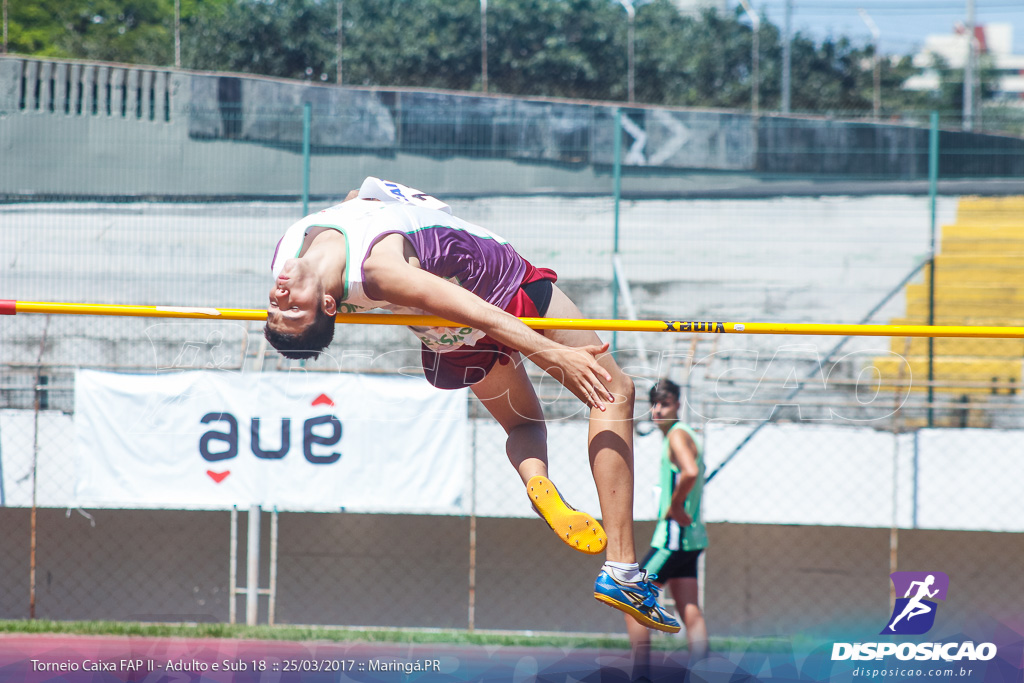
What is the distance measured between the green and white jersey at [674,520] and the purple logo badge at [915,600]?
1.26 m

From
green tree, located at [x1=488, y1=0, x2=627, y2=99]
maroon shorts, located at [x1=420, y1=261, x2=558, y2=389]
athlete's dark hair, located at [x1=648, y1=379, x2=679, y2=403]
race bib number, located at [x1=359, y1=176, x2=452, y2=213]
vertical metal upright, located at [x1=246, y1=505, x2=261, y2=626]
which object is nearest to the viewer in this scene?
race bib number, located at [x1=359, y1=176, x2=452, y2=213]

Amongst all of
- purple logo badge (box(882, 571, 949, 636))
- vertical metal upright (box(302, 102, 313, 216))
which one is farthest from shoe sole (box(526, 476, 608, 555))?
vertical metal upright (box(302, 102, 313, 216))

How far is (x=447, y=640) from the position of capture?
5973 mm

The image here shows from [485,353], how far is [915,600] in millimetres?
3433

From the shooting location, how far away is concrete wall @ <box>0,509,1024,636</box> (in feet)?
20.7

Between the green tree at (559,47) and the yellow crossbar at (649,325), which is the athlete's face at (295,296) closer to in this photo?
the yellow crossbar at (649,325)

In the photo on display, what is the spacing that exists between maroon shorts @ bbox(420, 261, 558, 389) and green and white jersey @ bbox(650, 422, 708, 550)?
183 cm

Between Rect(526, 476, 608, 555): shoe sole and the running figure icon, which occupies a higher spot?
Rect(526, 476, 608, 555): shoe sole

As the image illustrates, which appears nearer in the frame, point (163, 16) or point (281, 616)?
point (281, 616)

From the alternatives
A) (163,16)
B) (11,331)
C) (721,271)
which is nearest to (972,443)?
(721,271)

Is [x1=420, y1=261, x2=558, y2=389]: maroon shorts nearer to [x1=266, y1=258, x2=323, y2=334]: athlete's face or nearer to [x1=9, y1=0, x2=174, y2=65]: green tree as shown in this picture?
[x1=266, y1=258, x2=323, y2=334]: athlete's face

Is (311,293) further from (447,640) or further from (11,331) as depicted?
(11,331)

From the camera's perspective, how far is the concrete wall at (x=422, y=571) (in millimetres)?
6312

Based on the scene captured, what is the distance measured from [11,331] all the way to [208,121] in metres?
2.54
